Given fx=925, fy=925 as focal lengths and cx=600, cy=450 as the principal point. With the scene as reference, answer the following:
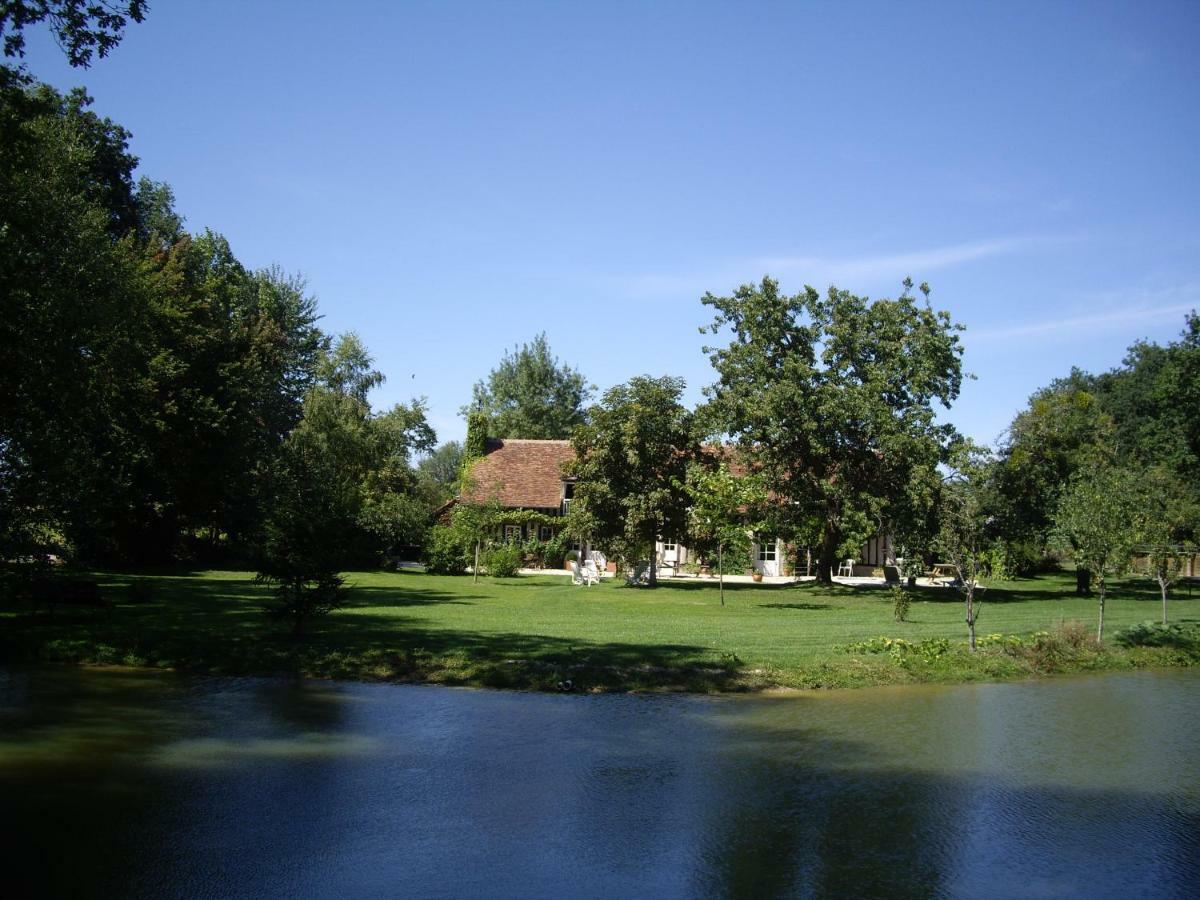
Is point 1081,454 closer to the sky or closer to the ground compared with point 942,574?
closer to the sky

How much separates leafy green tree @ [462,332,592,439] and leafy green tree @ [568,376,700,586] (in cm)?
3981

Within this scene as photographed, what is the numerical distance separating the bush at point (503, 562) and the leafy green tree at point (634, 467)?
12.9 ft

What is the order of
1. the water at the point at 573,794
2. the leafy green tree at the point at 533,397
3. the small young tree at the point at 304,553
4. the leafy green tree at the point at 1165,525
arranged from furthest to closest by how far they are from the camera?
1. the leafy green tree at the point at 533,397
2. the leafy green tree at the point at 1165,525
3. the small young tree at the point at 304,553
4. the water at the point at 573,794

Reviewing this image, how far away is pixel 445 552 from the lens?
42.8 meters

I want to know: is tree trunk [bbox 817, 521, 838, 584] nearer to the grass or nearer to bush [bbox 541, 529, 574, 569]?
the grass

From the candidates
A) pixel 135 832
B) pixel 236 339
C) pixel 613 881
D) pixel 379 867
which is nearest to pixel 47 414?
pixel 135 832

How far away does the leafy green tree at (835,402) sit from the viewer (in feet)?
113

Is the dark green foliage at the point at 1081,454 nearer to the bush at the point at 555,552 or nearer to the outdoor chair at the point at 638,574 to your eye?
the outdoor chair at the point at 638,574

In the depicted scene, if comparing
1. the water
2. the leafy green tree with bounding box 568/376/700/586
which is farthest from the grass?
the leafy green tree with bounding box 568/376/700/586

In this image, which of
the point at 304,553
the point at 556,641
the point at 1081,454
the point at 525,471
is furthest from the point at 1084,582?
the point at 304,553

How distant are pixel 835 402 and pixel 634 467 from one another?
336 inches

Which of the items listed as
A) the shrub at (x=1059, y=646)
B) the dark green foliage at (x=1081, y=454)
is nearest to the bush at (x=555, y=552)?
the dark green foliage at (x=1081, y=454)

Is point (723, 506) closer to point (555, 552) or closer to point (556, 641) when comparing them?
point (556, 641)

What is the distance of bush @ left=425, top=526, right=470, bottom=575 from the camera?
140ft
